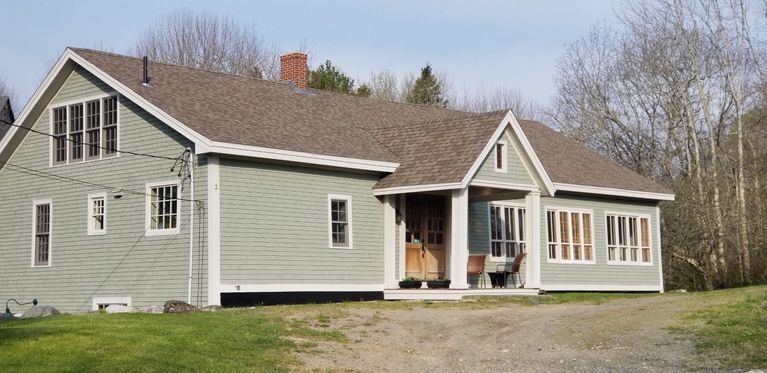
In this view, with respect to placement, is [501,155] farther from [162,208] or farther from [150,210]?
[150,210]

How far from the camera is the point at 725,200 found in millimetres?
44562

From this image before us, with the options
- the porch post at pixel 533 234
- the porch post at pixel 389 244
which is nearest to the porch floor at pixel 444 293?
the porch post at pixel 389 244

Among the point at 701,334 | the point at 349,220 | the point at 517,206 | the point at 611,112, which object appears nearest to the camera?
the point at 701,334

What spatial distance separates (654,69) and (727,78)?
10.1ft

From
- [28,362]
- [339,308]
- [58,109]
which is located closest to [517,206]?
[339,308]

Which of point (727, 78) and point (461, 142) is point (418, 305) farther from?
point (727, 78)

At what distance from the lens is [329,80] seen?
57.1 metres

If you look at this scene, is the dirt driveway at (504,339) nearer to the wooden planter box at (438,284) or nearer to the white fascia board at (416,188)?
the white fascia board at (416,188)

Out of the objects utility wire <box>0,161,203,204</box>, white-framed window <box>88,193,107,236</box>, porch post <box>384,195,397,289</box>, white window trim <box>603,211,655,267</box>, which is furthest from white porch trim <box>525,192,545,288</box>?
white-framed window <box>88,193,107,236</box>

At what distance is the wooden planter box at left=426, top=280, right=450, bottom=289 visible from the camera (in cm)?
2820

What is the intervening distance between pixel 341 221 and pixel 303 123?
2948mm

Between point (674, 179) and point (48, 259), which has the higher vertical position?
point (674, 179)

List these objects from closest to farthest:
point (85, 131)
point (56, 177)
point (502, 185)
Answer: point (85, 131) → point (502, 185) → point (56, 177)

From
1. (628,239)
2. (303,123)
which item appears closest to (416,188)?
(303,123)
